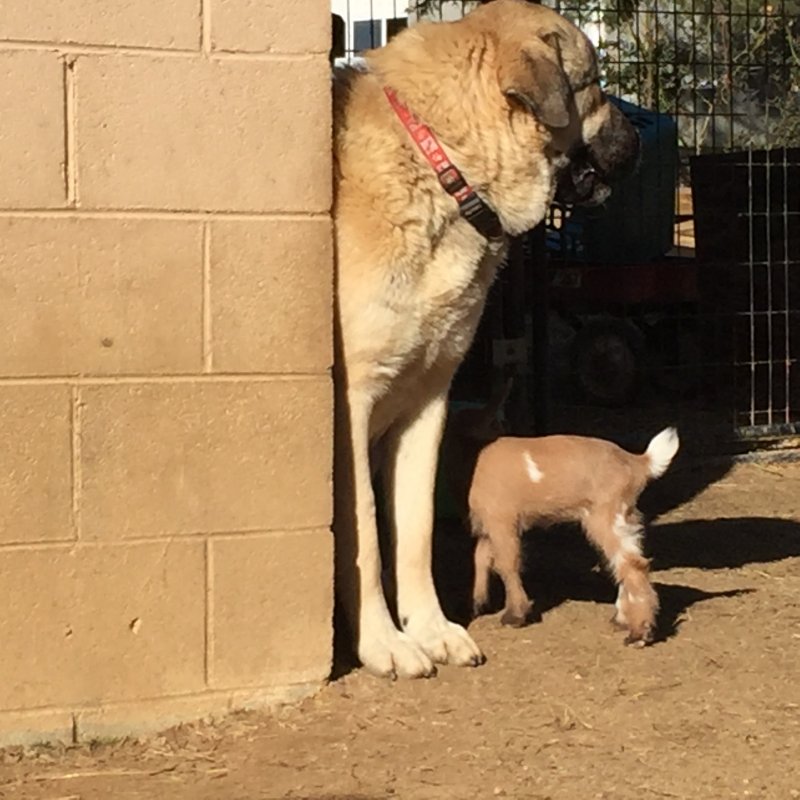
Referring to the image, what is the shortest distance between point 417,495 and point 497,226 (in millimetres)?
886

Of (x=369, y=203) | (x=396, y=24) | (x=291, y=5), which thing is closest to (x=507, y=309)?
(x=396, y=24)

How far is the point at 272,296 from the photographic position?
4.13 meters

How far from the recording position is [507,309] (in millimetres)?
6879

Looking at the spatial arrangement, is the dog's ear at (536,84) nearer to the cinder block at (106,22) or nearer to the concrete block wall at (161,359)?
the concrete block wall at (161,359)

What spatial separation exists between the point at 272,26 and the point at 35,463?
132 centimetres

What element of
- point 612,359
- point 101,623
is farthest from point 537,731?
point 612,359

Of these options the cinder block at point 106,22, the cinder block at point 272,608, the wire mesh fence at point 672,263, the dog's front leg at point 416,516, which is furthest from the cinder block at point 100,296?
the wire mesh fence at point 672,263

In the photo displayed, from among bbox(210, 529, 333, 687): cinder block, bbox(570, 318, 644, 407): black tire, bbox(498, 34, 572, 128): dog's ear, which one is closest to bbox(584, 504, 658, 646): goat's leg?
bbox(210, 529, 333, 687): cinder block

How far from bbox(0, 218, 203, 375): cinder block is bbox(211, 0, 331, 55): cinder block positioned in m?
0.50

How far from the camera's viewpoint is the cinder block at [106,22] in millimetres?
3727

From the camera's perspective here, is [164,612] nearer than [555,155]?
Yes

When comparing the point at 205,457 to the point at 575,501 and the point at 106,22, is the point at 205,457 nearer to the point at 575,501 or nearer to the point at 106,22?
the point at 106,22

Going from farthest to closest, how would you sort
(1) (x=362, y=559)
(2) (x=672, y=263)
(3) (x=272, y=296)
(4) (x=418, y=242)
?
(2) (x=672, y=263) → (1) (x=362, y=559) → (4) (x=418, y=242) → (3) (x=272, y=296)

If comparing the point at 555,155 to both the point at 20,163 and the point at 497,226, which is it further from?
the point at 20,163
